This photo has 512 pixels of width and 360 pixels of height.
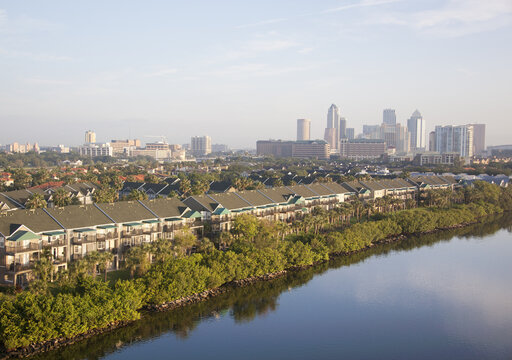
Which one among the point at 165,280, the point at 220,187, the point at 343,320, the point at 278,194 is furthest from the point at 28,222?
the point at 220,187

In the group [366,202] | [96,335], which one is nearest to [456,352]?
[96,335]

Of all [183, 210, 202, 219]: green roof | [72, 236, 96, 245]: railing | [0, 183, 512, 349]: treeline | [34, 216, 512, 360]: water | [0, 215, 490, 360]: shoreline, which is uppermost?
[183, 210, 202, 219]: green roof

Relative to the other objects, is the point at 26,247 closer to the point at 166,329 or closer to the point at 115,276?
the point at 115,276

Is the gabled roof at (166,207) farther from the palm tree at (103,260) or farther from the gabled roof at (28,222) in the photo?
the palm tree at (103,260)

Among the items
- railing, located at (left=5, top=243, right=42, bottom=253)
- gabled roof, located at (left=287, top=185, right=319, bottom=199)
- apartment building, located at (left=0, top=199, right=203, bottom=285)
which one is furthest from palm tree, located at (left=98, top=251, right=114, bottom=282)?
gabled roof, located at (left=287, top=185, right=319, bottom=199)

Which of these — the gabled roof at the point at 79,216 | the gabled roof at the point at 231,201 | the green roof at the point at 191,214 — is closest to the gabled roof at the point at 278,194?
the gabled roof at the point at 231,201

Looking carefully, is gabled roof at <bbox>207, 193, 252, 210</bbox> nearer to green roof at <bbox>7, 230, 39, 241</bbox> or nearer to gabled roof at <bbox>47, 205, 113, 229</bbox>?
gabled roof at <bbox>47, 205, 113, 229</bbox>
